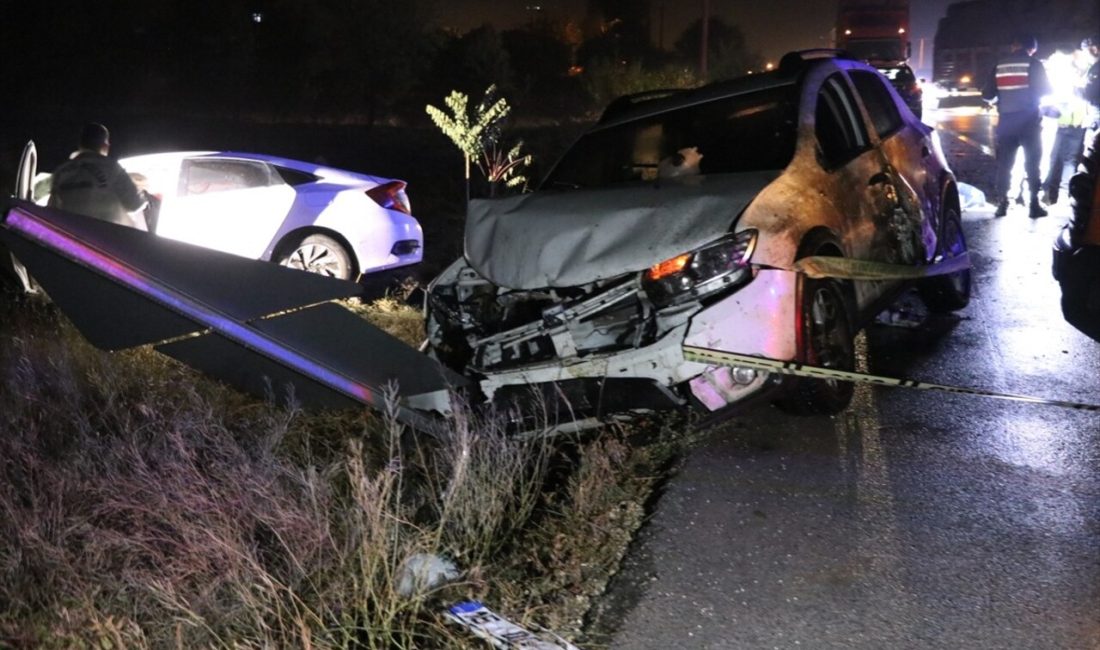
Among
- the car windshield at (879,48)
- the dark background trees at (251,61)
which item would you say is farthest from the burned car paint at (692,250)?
the car windshield at (879,48)

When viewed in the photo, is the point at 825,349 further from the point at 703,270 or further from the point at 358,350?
the point at 358,350

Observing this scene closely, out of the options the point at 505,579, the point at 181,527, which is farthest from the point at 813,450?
the point at 181,527

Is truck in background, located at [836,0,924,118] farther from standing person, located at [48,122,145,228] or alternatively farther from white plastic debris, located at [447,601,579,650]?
white plastic debris, located at [447,601,579,650]

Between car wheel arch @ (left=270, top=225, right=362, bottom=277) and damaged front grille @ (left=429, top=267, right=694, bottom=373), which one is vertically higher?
car wheel arch @ (left=270, top=225, right=362, bottom=277)

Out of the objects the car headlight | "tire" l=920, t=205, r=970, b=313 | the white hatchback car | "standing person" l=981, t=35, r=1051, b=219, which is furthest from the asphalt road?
"standing person" l=981, t=35, r=1051, b=219

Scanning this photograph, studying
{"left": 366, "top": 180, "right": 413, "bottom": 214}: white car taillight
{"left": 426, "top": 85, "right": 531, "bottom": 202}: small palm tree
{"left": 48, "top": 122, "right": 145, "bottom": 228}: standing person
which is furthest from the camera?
{"left": 426, "top": 85, "right": 531, "bottom": 202}: small palm tree

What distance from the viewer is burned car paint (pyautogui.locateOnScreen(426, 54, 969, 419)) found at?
15.8 feet

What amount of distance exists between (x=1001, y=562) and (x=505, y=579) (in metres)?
1.86

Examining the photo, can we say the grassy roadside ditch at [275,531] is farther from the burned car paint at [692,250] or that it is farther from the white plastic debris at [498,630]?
the burned car paint at [692,250]

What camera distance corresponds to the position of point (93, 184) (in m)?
6.91

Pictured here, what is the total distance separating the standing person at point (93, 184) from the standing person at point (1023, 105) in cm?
949

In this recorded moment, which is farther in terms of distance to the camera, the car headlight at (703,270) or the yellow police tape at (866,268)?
the yellow police tape at (866,268)

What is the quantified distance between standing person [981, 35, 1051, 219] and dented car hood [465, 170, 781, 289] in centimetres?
762

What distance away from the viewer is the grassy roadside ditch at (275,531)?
3.18 meters
